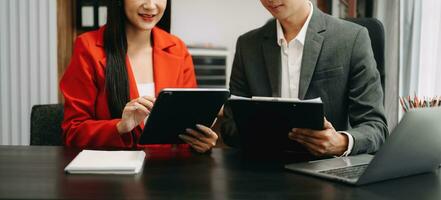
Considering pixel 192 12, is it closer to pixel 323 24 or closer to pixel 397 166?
pixel 323 24

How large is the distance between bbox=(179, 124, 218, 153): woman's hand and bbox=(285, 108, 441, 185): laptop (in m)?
0.30

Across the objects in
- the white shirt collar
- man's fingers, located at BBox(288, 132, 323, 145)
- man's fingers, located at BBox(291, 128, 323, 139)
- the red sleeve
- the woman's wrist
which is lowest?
the woman's wrist

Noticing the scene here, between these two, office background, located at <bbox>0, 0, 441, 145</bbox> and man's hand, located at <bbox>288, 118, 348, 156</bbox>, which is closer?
Answer: man's hand, located at <bbox>288, 118, 348, 156</bbox>

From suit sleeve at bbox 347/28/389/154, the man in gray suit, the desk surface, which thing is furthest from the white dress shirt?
the desk surface

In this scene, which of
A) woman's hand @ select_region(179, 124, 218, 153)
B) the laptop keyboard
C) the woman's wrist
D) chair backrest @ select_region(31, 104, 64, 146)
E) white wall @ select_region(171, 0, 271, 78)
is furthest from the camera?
white wall @ select_region(171, 0, 271, 78)

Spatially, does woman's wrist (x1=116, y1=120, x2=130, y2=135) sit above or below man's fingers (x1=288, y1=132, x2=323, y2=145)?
below

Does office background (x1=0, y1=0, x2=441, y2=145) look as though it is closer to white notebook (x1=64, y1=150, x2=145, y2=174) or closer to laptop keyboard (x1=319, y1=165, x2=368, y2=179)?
laptop keyboard (x1=319, y1=165, x2=368, y2=179)

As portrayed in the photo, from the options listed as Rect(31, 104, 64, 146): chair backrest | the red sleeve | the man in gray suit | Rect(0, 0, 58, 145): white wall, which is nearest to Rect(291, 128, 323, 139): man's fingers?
the man in gray suit

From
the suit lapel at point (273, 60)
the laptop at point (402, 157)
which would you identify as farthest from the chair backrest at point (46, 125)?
the laptop at point (402, 157)

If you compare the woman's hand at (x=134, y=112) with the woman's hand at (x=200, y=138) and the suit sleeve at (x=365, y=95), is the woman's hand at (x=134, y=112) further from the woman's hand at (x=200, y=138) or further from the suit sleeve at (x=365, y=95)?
the suit sleeve at (x=365, y=95)

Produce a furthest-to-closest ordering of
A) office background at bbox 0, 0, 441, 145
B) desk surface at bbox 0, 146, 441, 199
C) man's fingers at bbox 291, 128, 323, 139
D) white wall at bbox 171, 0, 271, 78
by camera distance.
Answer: white wall at bbox 171, 0, 271, 78, office background at bbox 0, 0, 441, 145, man's fingers at bbox 291, 128, 323, 139, desk surface at bbox 0, 146, 441, 199

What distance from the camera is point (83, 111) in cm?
162

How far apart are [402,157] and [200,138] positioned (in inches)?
22.6

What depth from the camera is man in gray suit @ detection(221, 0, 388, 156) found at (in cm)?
150
